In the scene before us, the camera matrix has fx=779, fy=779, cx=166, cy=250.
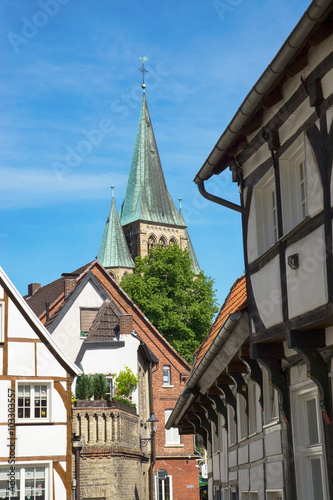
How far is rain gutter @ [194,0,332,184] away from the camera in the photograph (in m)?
6.64

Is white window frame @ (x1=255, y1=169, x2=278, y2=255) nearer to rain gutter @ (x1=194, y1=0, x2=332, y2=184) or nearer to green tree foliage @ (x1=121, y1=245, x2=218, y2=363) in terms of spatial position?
rain gutter @ (x1=194, y1=0, x2=332, y2=184)

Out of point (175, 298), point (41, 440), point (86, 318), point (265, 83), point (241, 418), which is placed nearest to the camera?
point (265, 83)

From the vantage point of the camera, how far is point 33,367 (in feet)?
72.8

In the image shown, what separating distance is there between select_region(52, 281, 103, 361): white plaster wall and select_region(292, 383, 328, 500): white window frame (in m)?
23.3

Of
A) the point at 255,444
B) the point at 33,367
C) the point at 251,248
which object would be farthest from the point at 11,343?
the point at 251,248

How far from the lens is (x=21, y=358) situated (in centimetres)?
2206

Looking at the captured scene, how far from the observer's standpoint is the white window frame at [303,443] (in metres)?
8.36

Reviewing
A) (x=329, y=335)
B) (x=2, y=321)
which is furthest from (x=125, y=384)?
(x=329, y=335)

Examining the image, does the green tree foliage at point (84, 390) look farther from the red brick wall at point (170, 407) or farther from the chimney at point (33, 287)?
the chimney at point (33, 287)

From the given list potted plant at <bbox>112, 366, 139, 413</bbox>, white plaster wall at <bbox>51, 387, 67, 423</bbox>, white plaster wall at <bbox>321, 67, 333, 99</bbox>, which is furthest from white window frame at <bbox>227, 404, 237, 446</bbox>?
potted plant at <bbox>112, 366, 139, 413</bbox>

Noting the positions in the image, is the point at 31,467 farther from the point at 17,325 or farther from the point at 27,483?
the point at 17,325

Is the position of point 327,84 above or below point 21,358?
above

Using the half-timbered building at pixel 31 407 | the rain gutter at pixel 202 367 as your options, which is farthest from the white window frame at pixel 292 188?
the half-timbered building at pixel 31 407

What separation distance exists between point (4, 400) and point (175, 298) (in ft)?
130
